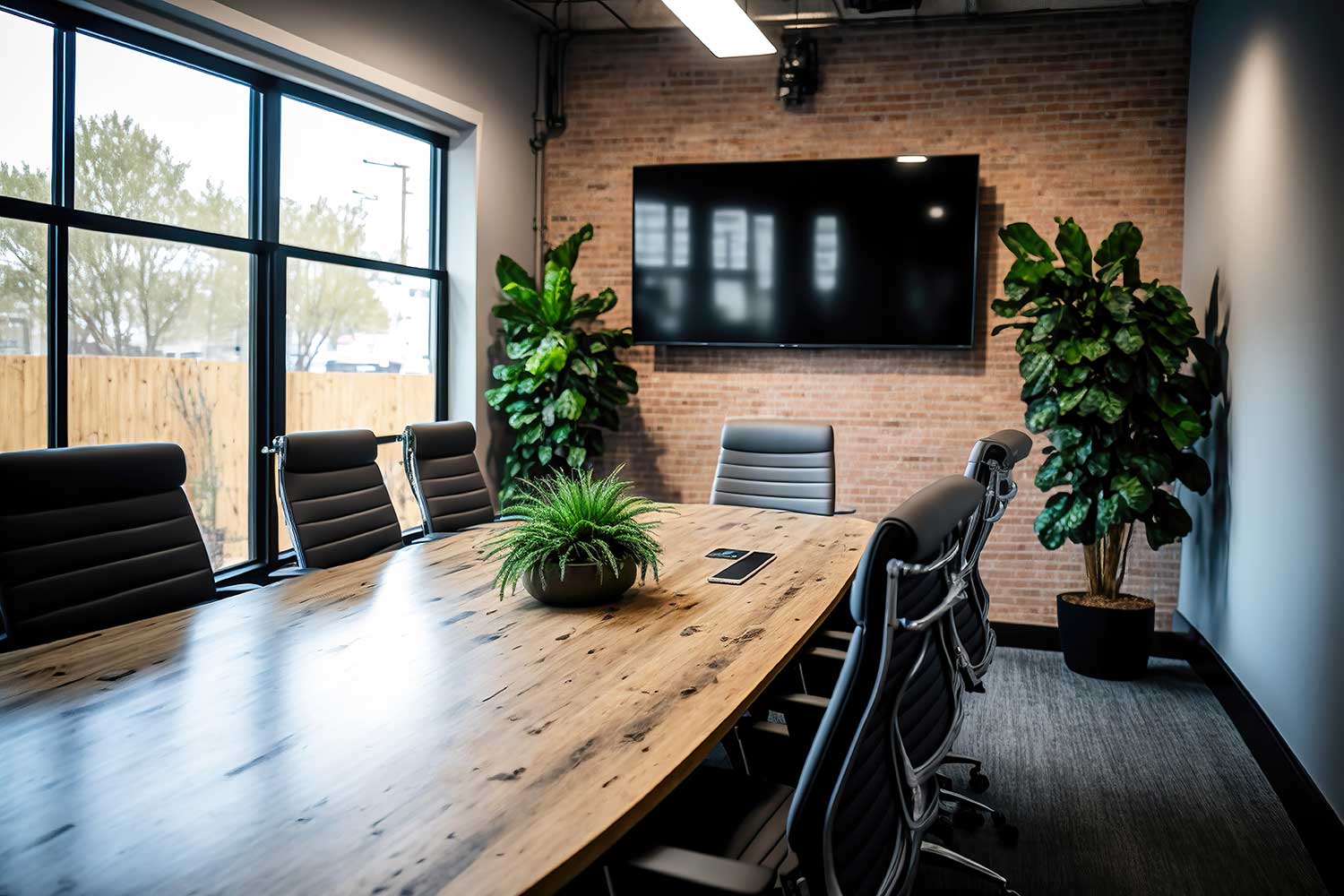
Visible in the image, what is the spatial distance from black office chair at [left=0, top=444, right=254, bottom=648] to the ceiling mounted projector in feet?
13.5

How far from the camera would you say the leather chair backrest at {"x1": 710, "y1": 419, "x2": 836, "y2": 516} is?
4730mm

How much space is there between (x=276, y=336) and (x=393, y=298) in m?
1.00

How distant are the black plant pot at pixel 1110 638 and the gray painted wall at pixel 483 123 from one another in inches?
132

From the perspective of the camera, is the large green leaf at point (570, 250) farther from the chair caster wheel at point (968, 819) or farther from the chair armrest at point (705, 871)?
the chair armrest at point (705, 871)

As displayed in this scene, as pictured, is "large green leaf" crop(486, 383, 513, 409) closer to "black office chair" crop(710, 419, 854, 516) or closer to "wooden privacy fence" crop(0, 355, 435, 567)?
"wooden privacy fence" crop(0, 355, 435, 567)

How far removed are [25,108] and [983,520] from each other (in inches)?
135

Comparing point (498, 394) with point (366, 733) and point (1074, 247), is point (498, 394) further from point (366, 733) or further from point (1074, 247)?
point (366, 733)

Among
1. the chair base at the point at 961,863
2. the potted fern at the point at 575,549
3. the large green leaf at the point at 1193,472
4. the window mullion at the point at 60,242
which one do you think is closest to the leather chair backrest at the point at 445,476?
the window mullion at the point at 60,242

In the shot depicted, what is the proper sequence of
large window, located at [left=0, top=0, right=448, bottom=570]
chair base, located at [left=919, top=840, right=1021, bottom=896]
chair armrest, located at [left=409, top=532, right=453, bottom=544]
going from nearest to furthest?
chair base, located at [left=919, top=840, right=1021, bottom=896], large window, located at [left=0, top=0, right=448, bottom=570], chair armrest, located at [left=409, top=532, right=453, bottom=544]

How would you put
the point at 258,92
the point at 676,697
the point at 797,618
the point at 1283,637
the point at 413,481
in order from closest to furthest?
1. the point at 676,697
2. the point at 797,618
3. the point at 1283,637
4. the point at 413,481
5. the point at 258,92

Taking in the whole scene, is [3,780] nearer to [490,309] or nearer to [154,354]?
[154,354]

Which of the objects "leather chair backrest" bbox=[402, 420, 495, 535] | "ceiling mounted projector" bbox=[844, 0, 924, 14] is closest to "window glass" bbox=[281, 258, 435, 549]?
"leather chair backrest" bbox=[402, 420, 495, 535]

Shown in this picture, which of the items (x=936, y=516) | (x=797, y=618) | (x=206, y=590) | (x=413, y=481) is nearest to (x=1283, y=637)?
(x=797, y=618)

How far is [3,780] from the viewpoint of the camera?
1.45 meters
